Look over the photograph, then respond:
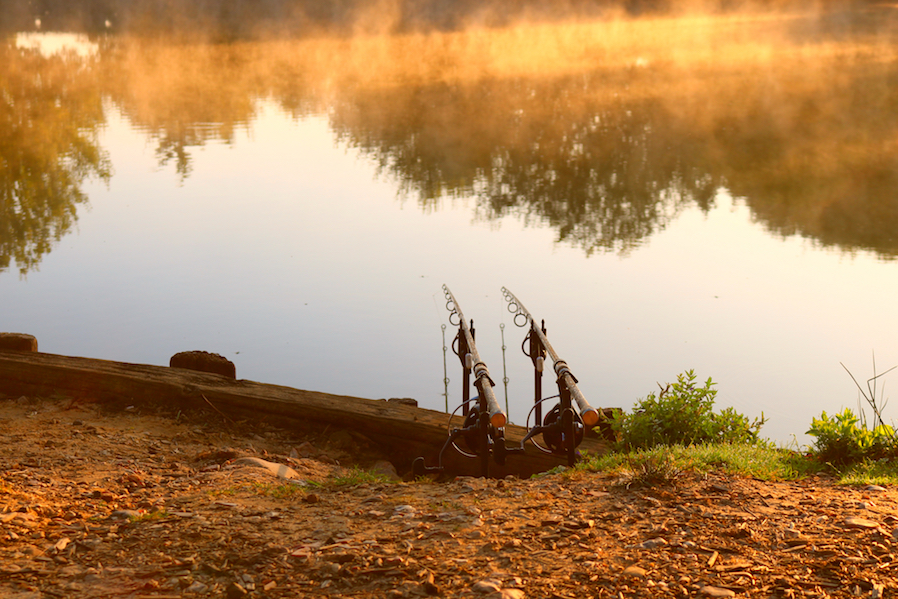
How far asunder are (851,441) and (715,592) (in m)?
2.09

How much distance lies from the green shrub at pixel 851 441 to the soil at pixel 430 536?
325mm

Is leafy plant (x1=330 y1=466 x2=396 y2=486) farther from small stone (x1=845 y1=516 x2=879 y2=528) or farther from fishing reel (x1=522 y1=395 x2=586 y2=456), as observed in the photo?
small stone (x1=845 y1=516 x2=879 y2=528)

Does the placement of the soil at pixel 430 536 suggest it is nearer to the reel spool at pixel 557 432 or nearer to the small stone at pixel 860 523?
the small stone at pixel 860 523

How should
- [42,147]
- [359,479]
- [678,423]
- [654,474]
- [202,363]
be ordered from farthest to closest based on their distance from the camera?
[42,147]
[202,363]
[678,423]
[359,479]
[654,474]

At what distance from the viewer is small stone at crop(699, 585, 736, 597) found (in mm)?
3011

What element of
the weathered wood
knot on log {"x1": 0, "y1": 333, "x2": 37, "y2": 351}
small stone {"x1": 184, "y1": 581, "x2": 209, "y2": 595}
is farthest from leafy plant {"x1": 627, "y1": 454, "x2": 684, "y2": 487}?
knot on log {"x1": 0, "y1": 333, "x2": 37, "y2": 351}

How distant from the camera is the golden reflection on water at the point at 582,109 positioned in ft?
60.0

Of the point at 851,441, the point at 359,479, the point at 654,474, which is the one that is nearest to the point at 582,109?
the point at 851,441

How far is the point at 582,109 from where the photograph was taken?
93.5 ft

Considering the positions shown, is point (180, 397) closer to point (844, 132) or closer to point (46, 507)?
point (46, 507)

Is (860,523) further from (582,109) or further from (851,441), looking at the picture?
(582,109)

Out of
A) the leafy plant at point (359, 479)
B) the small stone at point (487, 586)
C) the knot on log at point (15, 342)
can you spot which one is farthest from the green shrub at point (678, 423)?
the knot on log at point (15, 342)

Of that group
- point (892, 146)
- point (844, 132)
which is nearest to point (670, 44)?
point (844, 132)

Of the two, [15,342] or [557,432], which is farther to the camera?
[15,342]
